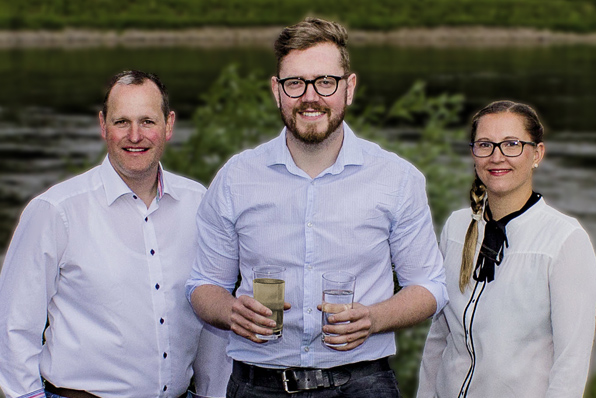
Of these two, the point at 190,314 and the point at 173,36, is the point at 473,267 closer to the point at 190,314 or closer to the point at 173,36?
the point at 190,314

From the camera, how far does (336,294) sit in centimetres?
269

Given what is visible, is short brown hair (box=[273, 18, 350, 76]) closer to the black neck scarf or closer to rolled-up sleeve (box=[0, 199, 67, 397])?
the black neck scarf

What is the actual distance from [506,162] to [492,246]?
291mm

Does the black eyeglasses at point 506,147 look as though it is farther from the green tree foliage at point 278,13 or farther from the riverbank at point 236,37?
the green tree foliage at point 278,13

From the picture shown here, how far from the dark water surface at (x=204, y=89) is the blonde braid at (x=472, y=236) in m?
5.74

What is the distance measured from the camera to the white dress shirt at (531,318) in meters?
2.86

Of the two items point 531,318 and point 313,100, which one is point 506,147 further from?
point 313,100

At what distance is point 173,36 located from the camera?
219 feet

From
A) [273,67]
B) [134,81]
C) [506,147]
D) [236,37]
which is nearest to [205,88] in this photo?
[273,67]

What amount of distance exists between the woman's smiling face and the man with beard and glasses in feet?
0.82

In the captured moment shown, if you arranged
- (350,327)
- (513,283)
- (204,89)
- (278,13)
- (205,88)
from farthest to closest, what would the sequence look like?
(278,13), (204,89), (205,88), (513,283), (350,327)

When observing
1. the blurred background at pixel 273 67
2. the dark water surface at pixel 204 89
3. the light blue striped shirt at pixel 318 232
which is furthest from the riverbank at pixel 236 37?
the light blue striped shirt at pixel 318 232

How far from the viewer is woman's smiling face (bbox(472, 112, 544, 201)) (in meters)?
3.02

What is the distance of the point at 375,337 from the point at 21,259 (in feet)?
3.95
